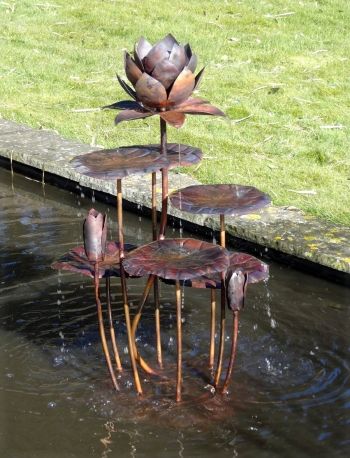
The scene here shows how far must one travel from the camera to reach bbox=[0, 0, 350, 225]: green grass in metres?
7.20

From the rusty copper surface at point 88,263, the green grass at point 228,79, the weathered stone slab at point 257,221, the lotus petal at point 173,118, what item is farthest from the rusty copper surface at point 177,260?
the green grass at point 228,79

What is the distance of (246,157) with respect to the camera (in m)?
7.41

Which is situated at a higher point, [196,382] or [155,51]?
[155,51]

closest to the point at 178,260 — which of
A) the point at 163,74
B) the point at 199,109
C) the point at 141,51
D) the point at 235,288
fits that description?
the point at 235,288

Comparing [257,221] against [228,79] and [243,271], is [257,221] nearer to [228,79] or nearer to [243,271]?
[243,271]

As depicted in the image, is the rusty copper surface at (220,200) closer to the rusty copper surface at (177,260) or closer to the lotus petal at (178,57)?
the rusty copper surface at (177,260)

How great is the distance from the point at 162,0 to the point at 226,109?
367 cm

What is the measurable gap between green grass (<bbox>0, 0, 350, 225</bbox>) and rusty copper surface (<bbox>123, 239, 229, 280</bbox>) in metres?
2.21

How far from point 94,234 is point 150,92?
573 millimetres

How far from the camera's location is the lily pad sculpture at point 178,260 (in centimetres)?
378

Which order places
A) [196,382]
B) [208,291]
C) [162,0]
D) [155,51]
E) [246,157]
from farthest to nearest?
1. [162,0]
2. [246,157]
3. [208,291]
4. [196,382]
5. [155,51]

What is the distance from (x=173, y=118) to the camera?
3.97 m

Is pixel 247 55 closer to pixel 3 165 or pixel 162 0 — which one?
pixel 162 0

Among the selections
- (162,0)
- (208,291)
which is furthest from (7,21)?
(208,291)
